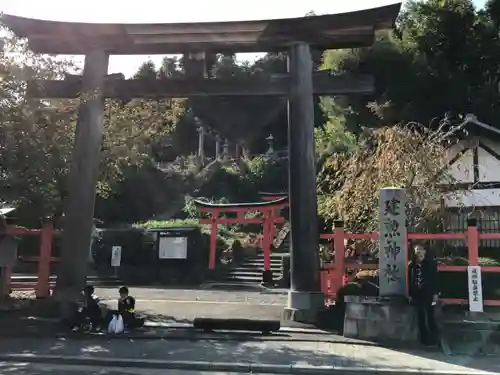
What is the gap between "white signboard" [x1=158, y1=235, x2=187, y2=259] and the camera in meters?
26.2

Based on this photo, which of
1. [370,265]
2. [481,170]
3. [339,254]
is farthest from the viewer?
[481,170]

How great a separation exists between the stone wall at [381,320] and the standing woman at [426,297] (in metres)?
0.14

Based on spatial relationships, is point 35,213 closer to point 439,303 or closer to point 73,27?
point 73,27

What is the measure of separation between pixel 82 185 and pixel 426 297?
784cm

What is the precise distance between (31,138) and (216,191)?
33300 mm

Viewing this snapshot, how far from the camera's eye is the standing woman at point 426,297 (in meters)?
9.68

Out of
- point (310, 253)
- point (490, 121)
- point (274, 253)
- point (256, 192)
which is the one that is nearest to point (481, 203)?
point (490, 121)

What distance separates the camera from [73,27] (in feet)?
41.1

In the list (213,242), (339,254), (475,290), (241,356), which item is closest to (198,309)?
(339,254)

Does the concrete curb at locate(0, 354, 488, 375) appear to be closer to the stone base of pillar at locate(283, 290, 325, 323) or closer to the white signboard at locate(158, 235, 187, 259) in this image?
the stone base of pillar at locate(283, 290, 325, 323)

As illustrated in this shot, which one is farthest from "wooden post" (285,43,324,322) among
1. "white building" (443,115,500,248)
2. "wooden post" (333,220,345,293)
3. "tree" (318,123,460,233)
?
"white building" (443,115,500,248)

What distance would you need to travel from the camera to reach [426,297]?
9727 mm

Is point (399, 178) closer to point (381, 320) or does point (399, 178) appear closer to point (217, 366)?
point (381, 320)

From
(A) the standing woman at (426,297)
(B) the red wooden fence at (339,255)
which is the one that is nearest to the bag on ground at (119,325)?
(B) the red wooden fence at (339,255)
